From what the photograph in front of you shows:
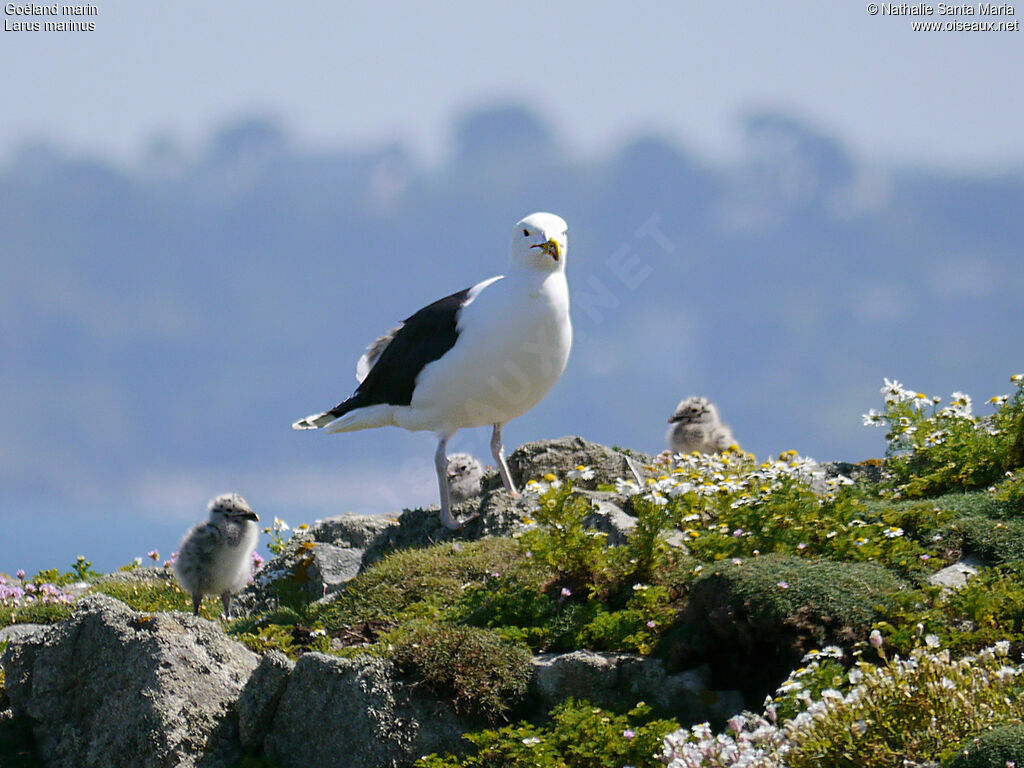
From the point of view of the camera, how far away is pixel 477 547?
33.2 feet

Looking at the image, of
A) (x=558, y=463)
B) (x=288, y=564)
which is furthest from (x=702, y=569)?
(x=288, y=564)

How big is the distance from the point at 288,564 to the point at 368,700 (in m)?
4.94

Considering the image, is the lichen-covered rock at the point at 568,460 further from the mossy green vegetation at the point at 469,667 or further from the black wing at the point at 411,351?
the mossy green vegetation at the point at 469,667

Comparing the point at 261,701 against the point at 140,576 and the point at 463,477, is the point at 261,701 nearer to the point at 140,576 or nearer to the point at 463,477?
the point at 463,477

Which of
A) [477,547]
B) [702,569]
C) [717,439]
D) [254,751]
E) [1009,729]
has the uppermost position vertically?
[717,439]

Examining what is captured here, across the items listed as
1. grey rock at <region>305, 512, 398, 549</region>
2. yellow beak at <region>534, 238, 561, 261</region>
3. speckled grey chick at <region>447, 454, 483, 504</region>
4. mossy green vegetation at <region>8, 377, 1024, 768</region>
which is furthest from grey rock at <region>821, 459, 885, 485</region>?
grey rock at <region>305, 512, 398, 549</region>

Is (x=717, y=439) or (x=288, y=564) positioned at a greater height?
Result: (x=717, y=439)

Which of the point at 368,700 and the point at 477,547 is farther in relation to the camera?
the point at 477,547

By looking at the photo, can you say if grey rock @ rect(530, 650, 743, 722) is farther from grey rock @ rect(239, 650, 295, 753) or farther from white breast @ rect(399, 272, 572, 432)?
white breast @ rect(399, 272, 572, 432)

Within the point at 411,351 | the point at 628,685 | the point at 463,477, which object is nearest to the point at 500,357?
the point at 411,351

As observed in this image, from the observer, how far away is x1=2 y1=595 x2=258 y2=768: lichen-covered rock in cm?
732

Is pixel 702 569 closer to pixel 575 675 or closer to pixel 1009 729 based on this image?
pixel 575 675

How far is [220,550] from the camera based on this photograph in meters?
10.9

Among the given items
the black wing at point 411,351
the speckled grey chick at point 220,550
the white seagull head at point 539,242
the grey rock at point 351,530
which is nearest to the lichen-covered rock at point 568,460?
the black wing at point 411,351
